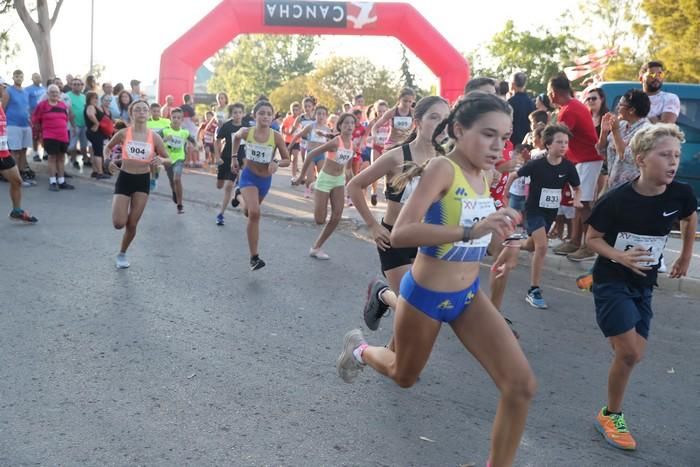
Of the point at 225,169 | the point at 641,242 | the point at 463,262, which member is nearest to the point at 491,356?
the point at 463,262

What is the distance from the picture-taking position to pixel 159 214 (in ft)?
36.0

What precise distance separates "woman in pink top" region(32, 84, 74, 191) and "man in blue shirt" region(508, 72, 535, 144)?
8.05m

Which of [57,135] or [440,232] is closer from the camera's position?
[440,232]

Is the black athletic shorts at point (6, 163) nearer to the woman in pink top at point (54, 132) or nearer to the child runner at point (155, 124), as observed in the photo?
the child runner at point (155, 124)

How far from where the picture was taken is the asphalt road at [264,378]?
3547 mm

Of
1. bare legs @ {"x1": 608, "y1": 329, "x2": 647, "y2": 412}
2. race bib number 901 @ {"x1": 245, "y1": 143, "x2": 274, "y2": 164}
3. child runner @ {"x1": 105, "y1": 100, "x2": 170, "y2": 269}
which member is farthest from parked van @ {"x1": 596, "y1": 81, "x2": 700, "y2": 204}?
bare legs @ {"x1": 608, "y1": 329, "x2": 647, "y2": 412}

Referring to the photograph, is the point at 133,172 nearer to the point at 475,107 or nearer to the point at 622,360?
the point at 475,107

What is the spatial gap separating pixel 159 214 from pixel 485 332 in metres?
8.69

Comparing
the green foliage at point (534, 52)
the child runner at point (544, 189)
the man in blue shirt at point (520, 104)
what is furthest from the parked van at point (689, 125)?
the green foliage at point (534, 52)

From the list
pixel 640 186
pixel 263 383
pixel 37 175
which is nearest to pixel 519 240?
pixel 640 186

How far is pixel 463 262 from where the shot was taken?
3188 millimetres

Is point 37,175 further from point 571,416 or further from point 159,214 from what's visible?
point 571,416

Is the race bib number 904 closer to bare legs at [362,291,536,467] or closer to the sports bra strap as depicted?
bare legs at [362,291,536,467]

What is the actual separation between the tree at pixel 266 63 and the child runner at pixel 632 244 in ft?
237
